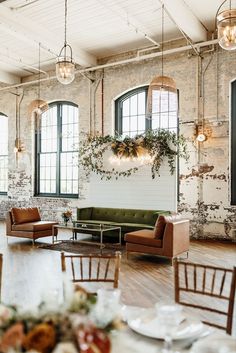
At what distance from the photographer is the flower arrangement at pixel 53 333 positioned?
3.82 ft

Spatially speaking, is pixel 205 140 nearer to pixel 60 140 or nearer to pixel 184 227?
pixel 184 227

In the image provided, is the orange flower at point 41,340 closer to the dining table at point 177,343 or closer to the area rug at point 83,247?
the dining table at point 177,343

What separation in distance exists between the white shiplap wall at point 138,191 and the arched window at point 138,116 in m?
1.53

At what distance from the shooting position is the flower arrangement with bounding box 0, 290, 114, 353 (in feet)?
3.82

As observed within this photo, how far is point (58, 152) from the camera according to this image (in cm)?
1209

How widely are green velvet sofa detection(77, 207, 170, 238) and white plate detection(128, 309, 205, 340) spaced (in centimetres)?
615

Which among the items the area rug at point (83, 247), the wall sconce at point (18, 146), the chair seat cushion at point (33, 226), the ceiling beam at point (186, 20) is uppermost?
the ceiling beam at point (186, 20)

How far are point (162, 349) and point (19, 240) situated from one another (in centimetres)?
764

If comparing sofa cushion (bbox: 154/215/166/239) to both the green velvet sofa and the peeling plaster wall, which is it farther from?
the peeling plaster wall

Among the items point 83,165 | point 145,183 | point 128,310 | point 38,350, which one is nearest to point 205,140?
point 145,183

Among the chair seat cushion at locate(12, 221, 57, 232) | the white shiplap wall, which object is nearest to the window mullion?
the white shiplap wall

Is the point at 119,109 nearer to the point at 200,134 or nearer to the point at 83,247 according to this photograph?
the point at 200,134

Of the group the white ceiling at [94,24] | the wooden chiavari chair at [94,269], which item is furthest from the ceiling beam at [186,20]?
the wooden chiavari chair at [94,269]

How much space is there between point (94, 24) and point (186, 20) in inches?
89.0
